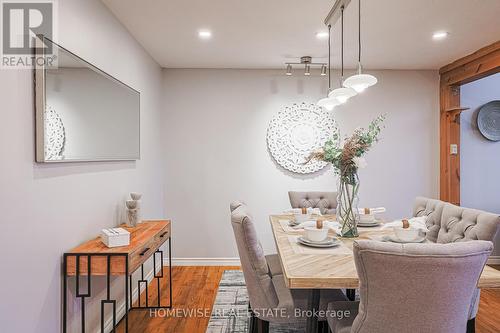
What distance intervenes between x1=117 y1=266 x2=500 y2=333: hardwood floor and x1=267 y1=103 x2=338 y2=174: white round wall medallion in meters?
1.58

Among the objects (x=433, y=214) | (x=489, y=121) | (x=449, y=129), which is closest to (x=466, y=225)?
(x=433, y=214)

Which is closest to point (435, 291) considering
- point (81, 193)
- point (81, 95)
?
point (81, 193)

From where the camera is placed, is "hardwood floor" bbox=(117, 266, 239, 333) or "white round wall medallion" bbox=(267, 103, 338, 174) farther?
"white round wall medallion" bbox=(267, 103, 338, 174)

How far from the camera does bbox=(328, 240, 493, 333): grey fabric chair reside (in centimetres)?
130

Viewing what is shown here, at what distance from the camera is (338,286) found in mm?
1555

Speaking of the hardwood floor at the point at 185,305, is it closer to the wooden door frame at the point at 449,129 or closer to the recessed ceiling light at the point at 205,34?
the recessed ceiling light at the point at 205,34

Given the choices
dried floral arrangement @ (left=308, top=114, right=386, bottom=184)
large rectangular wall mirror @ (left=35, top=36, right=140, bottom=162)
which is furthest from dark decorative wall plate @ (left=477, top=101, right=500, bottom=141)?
large rectangular wall mirror @ (left=35, top=36, right=140, bottom=162)

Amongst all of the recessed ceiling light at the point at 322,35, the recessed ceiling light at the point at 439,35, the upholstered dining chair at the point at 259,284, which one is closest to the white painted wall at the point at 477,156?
the recessed ceiling light at the point at 439,35

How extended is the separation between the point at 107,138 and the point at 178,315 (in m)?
1.55

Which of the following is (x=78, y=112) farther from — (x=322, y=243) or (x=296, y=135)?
(x=296, y=135)

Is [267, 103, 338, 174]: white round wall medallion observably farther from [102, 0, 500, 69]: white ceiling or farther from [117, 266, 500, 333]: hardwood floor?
[117, 266, 500, 333]: hardwood floor

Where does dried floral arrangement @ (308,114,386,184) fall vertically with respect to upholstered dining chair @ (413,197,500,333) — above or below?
above

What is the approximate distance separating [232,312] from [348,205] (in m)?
1.42

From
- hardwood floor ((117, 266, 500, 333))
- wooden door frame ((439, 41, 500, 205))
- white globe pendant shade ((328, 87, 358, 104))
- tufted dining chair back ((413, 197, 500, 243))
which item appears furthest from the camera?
wooden door frame ((439, 41, 500, 205))
